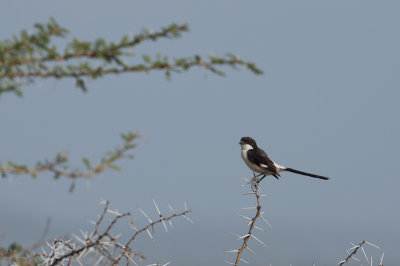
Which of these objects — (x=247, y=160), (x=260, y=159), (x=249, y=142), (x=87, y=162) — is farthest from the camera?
(x=249, y=142)

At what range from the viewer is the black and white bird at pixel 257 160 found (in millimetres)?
11570

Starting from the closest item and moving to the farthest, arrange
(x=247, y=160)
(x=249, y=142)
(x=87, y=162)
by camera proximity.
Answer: (x=87, y=162)
(x=247, y=160)
(x=249, y=142)

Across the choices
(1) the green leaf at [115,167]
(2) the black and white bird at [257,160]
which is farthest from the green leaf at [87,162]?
(2) the black and white bird at [257,160]

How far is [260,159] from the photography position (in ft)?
38.2

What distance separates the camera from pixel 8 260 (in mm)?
4992

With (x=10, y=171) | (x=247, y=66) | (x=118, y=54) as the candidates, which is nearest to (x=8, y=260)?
(x=10, y=171)

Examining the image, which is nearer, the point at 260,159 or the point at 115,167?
the point at 115,167

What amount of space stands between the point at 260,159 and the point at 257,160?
0.08 meters

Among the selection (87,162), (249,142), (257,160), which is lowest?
(87,162)

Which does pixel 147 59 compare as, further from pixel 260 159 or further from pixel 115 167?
pixel 260 159

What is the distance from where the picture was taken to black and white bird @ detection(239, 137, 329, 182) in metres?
11.6

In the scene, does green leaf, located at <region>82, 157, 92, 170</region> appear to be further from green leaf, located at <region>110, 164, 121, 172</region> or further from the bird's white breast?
the bird's white breast

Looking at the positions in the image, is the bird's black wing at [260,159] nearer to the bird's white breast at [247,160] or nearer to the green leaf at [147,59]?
the bird's white breast at [247,160]

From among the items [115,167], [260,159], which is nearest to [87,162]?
[115,167]
